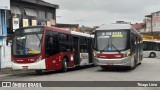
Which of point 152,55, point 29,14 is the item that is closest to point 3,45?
point 29,14

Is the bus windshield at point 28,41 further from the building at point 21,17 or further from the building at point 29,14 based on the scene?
the building at point 29,14

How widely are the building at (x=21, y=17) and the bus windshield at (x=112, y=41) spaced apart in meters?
7.80

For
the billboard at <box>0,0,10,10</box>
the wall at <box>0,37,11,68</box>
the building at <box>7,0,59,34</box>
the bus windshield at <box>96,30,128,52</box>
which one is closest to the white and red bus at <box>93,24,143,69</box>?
the bus windshield at <box>96,30,128,52</box>

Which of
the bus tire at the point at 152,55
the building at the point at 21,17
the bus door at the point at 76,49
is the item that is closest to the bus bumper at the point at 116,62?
the bus door at the point at 76,49

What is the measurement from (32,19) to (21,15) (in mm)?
2316

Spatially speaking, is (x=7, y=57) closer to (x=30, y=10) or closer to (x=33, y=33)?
(x=30, y=10)

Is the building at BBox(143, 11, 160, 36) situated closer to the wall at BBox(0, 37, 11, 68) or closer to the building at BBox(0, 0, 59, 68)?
the building at BBox(0, 0, 59, 68)

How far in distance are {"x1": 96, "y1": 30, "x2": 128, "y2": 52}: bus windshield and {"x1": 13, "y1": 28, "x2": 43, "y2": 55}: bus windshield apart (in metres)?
4.46

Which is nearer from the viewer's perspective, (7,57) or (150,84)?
(150,84)

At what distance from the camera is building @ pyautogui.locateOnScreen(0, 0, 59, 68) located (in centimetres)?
3338

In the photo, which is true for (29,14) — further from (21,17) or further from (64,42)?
(64,42)

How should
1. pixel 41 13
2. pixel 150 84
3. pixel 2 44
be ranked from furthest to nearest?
pixel 41 13 → pixel 2 44 → pixel 150 84

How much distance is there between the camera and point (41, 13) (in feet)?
138

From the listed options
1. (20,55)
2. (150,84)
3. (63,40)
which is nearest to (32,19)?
(63,40)
